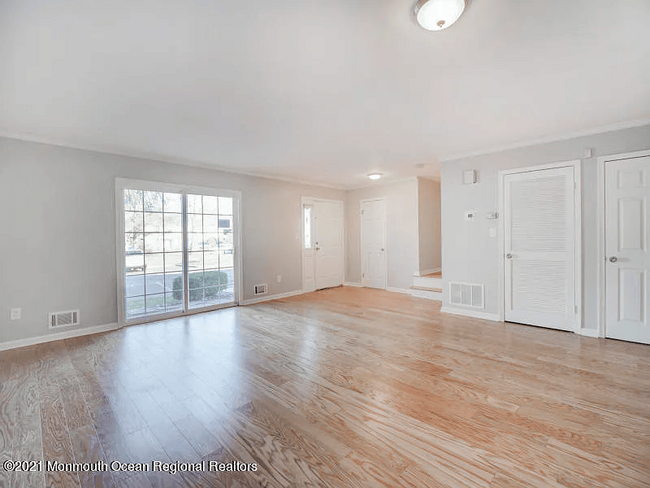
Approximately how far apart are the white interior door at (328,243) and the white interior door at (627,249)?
497 cm

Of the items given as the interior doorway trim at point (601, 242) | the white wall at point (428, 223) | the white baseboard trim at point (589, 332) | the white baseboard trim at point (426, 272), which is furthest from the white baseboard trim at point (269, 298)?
the interior doorway trim at point (601, 242)

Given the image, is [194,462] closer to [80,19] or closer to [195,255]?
[80,19]

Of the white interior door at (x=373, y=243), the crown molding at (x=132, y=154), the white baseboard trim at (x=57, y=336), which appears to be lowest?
the white baseboard trim at (x=57, y=336)

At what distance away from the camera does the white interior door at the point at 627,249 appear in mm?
3387

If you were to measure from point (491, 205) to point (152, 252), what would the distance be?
16.7 ft

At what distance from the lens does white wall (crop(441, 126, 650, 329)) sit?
3658 mm

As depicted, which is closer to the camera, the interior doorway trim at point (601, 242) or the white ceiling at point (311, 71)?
the white ceiling at point (311, 71)

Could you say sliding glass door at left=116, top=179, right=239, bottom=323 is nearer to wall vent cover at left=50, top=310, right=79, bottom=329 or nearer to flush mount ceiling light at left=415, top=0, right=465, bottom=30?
wall vent cover at left=50, top=310, right=79, bottom=329

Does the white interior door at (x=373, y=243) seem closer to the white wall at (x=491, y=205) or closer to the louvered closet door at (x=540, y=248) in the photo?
the white wall at (x=491, y=205)

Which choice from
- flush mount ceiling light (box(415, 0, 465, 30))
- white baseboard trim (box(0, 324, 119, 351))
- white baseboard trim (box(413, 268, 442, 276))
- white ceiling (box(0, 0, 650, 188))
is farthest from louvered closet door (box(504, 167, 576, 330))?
white baseboard trim (box(0, 324, 119, 351))

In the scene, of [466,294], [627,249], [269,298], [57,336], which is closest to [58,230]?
[57,336]

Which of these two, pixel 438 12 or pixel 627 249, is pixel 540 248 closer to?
pixel 627 249

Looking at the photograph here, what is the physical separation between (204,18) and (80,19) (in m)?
0.71

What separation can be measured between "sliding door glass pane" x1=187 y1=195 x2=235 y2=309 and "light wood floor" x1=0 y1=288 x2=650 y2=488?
4.61ft
